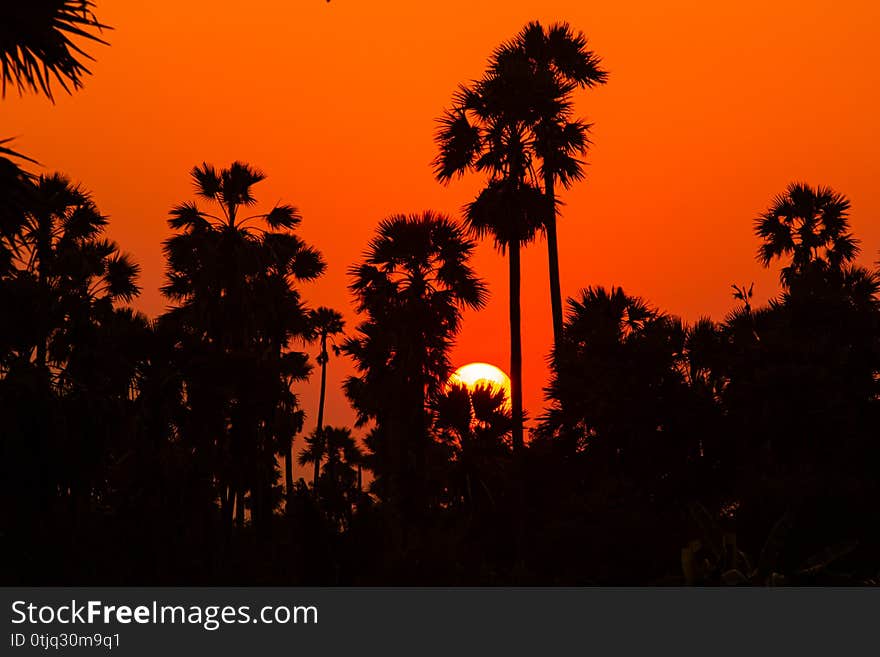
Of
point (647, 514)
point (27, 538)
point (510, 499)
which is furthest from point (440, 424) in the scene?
point (27, 538)

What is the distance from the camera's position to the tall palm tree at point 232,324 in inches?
1350

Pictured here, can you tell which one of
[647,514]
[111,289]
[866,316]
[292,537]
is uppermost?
[111,289]

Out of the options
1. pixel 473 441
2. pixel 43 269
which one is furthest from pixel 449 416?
pixel 43 269

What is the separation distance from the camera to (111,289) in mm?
39031

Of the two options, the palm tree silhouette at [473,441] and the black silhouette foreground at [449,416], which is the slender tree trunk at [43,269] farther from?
the palm tree silhouette at [473,441]

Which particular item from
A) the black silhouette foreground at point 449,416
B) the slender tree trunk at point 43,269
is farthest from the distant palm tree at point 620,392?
the slender tree trunk at point 43,269

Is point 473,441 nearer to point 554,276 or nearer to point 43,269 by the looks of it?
point 554,276

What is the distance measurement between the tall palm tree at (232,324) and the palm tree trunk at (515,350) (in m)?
8.07

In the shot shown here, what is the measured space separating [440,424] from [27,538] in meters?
18.0

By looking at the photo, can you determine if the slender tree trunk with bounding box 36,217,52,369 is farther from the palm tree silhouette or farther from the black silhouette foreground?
the palm tree silhouette

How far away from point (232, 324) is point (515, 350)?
10.9m

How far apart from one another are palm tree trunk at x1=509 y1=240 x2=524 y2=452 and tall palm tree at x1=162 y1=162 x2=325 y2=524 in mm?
8074
